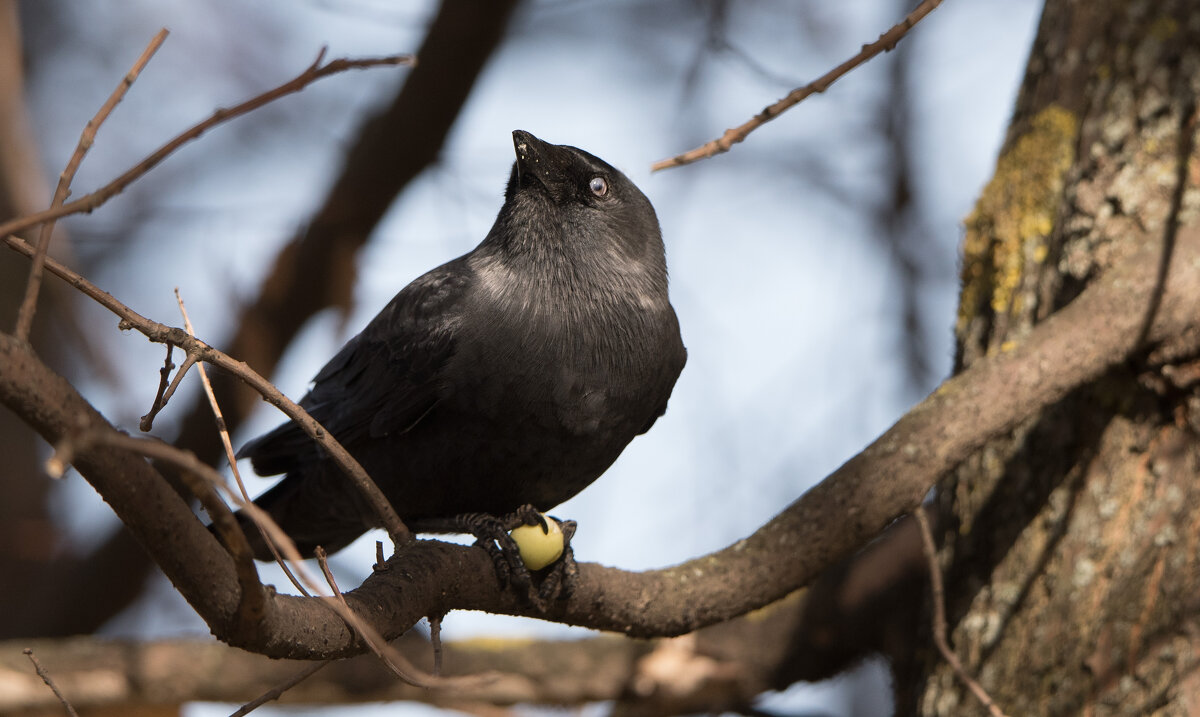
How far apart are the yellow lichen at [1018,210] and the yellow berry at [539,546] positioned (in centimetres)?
162

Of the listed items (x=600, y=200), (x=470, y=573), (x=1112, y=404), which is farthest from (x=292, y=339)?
(x=1112, y=404)

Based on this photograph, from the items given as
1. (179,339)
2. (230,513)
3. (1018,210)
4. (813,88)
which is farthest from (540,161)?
(230,513)

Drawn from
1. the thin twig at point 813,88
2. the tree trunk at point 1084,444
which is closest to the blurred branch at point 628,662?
the tree trunk at point 1084,444

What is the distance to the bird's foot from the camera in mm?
2481

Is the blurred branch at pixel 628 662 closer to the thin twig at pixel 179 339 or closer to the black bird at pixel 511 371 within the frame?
the black bird at pixel 511 371

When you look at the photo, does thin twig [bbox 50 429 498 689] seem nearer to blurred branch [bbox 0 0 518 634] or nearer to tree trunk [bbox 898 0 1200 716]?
tree trunk [bbox 898 0 1200 716]

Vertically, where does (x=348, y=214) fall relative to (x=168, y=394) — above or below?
above

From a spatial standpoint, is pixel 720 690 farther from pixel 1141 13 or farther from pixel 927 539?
pixel 1141 13

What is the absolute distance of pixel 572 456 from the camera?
108 inches

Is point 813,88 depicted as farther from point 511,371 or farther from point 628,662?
point 628,662

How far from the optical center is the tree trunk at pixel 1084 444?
271cm

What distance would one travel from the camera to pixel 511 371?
106 inches

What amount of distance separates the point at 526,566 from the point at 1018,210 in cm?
193

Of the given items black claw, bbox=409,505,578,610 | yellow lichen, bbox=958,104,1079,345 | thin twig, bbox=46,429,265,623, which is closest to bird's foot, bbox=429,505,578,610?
black claw, bbox=409,505,578,610
